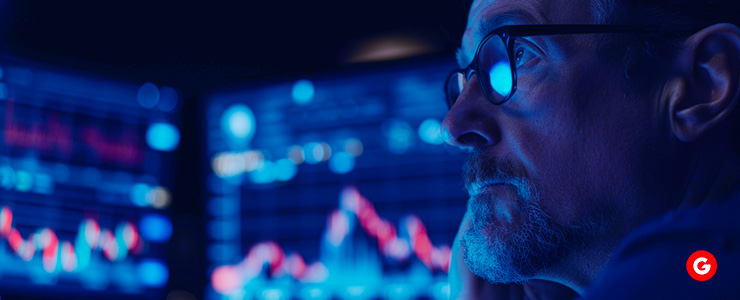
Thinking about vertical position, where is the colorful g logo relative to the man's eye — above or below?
below

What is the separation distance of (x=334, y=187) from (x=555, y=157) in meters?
0.87

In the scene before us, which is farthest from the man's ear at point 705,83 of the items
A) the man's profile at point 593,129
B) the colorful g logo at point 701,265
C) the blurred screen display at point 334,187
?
the blurred screen display at point 334,187

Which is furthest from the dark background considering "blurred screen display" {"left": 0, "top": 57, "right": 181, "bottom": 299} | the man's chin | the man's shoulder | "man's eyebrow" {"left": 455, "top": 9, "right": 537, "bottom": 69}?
the man's shoulder

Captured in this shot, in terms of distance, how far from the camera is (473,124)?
0.80m

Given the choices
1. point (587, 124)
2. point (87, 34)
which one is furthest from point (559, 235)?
point (87, 34)

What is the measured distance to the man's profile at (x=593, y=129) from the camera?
0.73 meters

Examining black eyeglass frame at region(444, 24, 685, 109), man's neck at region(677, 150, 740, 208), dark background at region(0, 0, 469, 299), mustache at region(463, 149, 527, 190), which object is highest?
dark background at region(0, 0, 469, 299)

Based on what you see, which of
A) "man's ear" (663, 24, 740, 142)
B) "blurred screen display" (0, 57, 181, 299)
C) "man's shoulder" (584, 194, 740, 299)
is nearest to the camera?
"man's shoulder" (584, 194, 740, 299)

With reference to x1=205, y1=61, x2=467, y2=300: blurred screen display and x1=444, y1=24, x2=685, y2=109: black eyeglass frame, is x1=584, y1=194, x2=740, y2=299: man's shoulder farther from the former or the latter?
x1=205, y1=61, x2=467, y2=300: blurred screen display

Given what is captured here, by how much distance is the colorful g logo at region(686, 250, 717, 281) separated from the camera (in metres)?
0.49

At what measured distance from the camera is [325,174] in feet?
5.26

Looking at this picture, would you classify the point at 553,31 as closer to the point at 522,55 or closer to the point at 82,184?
the point at 522,55

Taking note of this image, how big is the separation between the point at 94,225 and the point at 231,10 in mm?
547

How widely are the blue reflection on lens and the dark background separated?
0.70 metres
